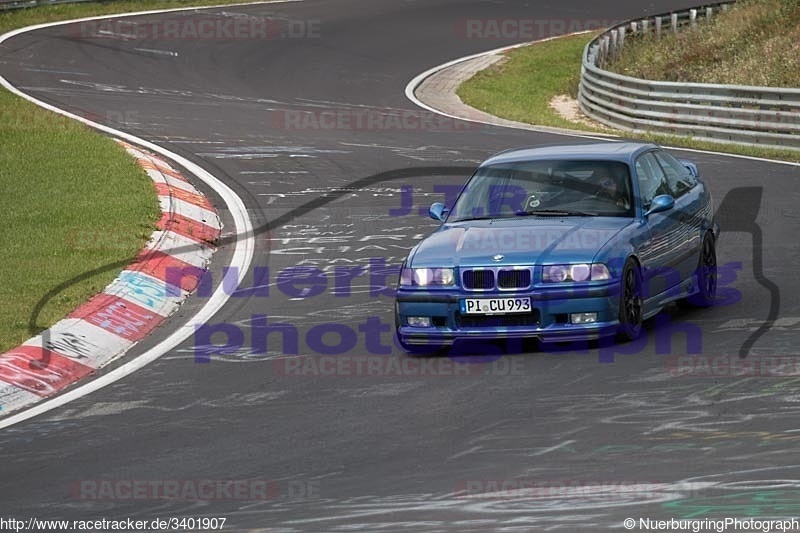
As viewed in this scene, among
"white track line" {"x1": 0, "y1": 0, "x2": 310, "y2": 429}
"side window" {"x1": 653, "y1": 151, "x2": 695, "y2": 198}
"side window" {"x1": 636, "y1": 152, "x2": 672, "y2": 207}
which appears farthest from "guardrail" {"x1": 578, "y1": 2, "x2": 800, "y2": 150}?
"side window" {"x1": 636, "y1": 152, "x2": 672, "y2": 207}

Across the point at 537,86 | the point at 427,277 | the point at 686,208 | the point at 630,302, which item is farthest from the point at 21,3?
the point at 630,302

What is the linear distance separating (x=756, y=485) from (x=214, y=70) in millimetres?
29812

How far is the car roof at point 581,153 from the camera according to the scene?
1168 cm

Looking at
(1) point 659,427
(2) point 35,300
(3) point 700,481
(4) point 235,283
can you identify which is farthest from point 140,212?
→ (3) point 700,481

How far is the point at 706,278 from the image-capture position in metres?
12.1

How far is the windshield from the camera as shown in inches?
446

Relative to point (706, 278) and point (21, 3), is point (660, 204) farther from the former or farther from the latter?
point (21, 3)

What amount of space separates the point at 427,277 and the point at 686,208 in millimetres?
2685

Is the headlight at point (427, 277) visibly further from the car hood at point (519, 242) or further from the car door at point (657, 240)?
the car door at point (657, 240)

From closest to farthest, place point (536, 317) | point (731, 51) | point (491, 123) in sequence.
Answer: point (536, 317) → point (491, 123) → point (731, 51)

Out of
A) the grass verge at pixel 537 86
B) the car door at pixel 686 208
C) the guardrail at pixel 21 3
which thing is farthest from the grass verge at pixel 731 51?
the car door at pixel 686 208

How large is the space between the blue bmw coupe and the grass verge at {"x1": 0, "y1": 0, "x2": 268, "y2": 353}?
321cm

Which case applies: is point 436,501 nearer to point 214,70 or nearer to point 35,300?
point 35,300

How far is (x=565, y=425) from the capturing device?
827 centimetres
